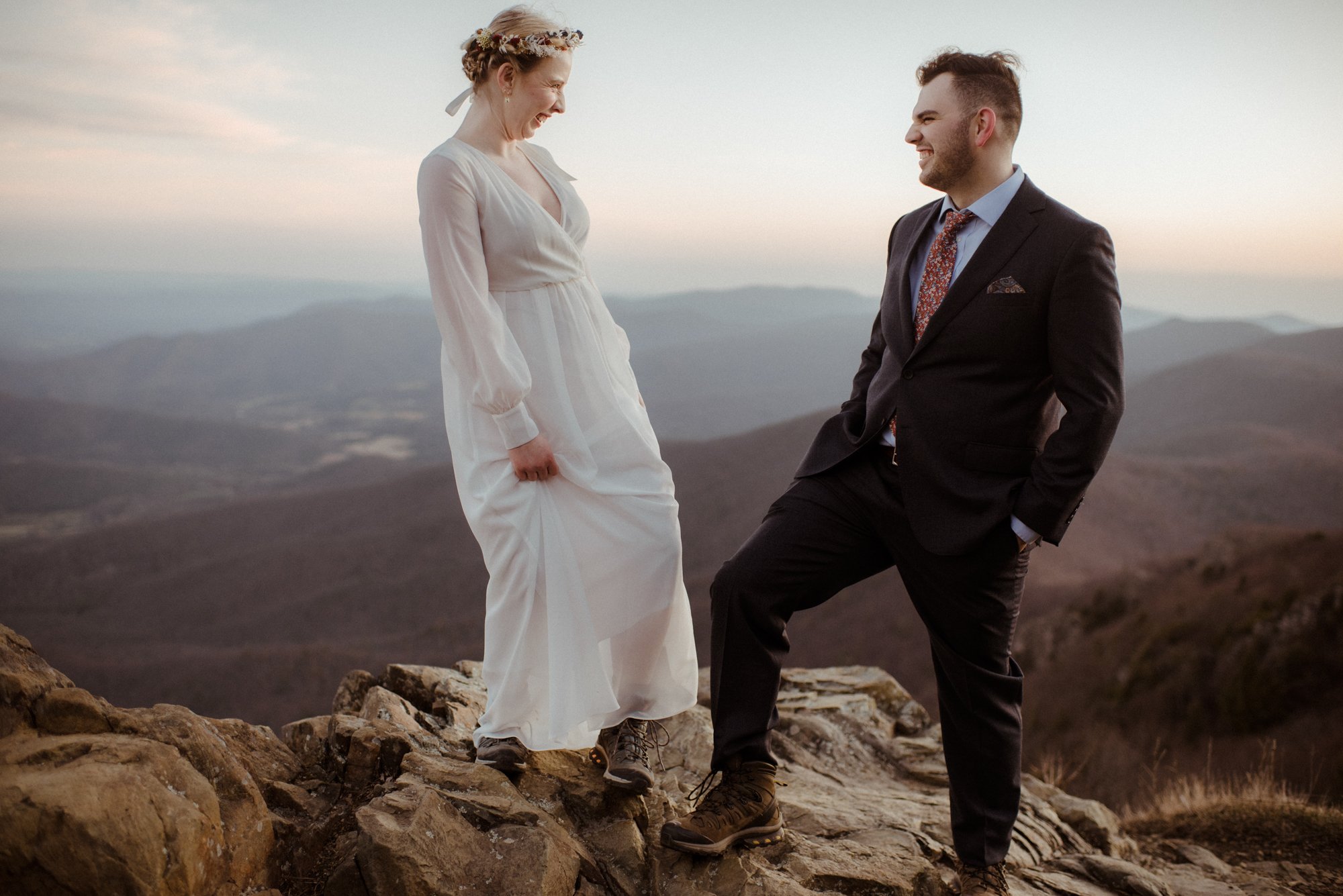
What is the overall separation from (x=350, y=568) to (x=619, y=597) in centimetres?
5946

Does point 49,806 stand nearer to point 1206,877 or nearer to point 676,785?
point 676,785

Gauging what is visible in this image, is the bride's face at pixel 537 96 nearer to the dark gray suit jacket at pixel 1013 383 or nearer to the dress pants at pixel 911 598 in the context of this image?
the dark gray suit jacket at pixel 1013 383

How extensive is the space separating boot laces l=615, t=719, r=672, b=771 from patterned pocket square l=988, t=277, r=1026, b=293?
6.34ft

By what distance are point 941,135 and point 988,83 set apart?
0.21 m

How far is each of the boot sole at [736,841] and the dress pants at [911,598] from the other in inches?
9.2

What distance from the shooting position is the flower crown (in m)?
2.71

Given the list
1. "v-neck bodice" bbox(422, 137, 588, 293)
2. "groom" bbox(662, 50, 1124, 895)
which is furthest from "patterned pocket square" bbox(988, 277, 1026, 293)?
"v-neck bodice" bbox(422, 137, 588, 293)

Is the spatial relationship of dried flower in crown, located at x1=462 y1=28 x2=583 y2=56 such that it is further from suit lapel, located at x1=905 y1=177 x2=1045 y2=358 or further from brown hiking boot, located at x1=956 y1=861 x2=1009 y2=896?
brown hiking boot, located at x1=956 y1=861 x2=1009 y2=896

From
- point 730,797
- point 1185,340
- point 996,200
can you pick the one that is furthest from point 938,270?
point 1185,340

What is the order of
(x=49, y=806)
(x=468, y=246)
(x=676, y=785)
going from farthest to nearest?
1. (x=676, y=785)
2. (x=468, y=246)
3. (x=49, y=806)

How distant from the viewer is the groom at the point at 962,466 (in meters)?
2.58

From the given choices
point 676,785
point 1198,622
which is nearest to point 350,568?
point 1198,622

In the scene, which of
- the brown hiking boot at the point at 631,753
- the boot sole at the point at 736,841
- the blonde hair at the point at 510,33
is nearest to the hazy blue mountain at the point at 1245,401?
the boot sole at the point at 736,841

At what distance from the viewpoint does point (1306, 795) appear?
16.3 feet
